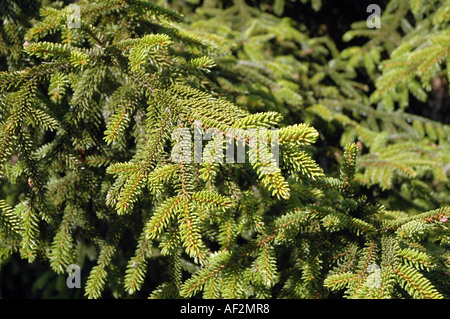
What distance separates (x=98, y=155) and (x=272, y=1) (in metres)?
2.66

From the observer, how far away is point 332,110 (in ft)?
8.87

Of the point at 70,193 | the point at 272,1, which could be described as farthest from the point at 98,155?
the point at 272,1

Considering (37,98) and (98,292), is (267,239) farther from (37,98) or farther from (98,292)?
(37,98)

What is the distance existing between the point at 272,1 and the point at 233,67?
152 centimetres

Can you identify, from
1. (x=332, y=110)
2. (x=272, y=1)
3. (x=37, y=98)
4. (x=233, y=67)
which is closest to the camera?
(x=37, y=98)

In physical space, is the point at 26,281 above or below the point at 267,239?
below

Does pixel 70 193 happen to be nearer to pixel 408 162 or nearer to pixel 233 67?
pixel 233 67

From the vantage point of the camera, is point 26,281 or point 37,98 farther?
point 26,281

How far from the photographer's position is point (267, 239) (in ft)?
4.55

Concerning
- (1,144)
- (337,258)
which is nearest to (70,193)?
(1,144)

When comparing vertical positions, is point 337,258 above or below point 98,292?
above

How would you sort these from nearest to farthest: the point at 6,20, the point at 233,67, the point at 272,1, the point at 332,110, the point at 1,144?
the point at 1,144 → the point at 6,20 → the point at 233,67 → the point at 332,110 → the point at 272,1

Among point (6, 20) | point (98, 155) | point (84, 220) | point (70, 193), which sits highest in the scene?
point (6, 20)

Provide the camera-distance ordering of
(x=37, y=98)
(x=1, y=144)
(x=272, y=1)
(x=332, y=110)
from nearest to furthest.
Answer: (x=1, y=144)
(x=37, y=98)
(x=332, y=110)
(x=272, y=1)
